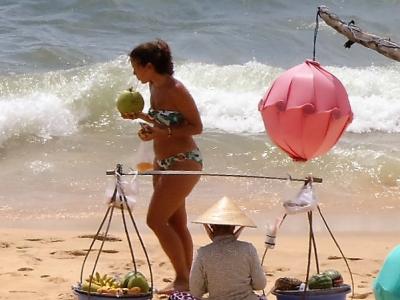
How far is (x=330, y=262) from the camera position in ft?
19.6

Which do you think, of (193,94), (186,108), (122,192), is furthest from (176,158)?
(193,94)

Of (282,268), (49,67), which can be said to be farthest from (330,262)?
(49,67)

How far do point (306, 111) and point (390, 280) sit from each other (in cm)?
157

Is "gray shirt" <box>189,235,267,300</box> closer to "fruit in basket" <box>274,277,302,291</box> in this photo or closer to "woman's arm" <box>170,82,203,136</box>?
"fruit in basket" <box>274,277,302,291</box>

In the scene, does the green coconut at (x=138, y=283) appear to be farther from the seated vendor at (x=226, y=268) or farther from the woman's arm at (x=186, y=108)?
the woman's arm at (x=186, y=108)

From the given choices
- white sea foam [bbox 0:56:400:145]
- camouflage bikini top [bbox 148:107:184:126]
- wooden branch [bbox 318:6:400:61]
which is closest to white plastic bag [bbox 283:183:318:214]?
wooden branch [bbox 318:6:400:61]

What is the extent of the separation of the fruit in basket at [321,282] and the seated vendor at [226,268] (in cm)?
30

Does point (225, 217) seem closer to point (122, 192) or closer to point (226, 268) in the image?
point (226, 268)

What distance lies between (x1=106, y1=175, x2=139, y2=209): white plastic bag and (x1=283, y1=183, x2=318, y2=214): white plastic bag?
677 millimetres

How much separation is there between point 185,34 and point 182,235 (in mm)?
11455

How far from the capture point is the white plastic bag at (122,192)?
396 centimetres

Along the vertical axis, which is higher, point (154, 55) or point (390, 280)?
point (154, 55)

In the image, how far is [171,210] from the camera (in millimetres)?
4531

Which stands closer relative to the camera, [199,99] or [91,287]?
[91,287]
